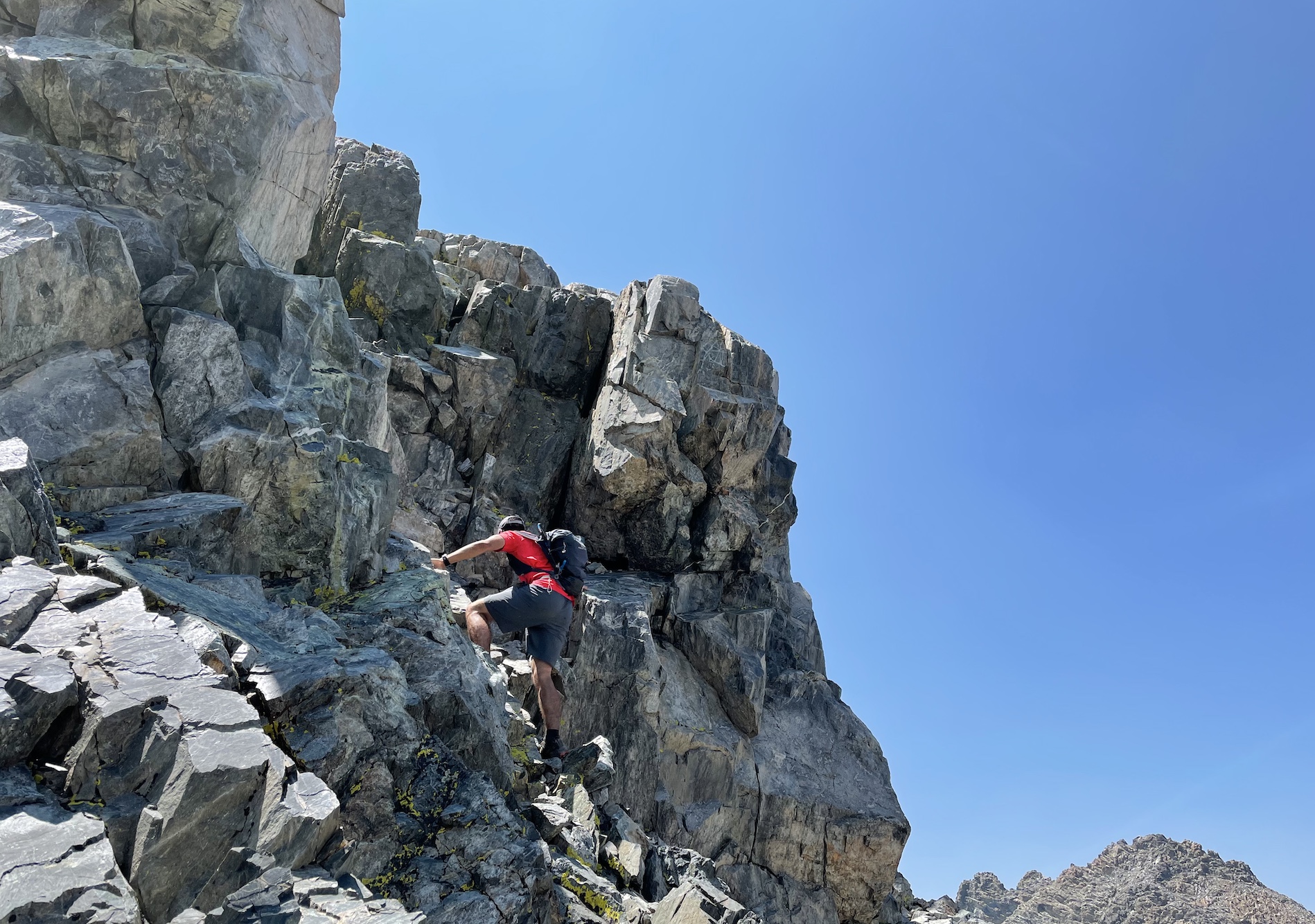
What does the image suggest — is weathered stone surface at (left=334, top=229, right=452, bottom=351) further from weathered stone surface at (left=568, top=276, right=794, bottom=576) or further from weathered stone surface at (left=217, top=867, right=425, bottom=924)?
weathered stone surface at (left=217, top=867, right=425, bottom=924)

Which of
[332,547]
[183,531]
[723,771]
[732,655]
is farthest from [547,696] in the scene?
[732,655]

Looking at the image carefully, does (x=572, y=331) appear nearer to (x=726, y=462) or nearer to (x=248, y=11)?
(x=726, y=462)

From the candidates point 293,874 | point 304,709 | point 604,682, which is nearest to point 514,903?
point 293,874

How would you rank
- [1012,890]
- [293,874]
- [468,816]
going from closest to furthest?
[293,874], [468,816], [1012,890]

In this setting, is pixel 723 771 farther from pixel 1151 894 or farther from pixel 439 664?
pixel 1151 894

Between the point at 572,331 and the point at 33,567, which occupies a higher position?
the point at 572,331

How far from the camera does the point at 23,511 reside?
1183 centimetres

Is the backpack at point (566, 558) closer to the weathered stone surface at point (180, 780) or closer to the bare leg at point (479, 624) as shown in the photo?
the bare leg at point (479, 624)

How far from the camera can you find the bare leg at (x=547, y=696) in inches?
728

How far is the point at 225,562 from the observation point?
16.0m

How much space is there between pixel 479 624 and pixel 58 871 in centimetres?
1093

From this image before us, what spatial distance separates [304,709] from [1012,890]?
8199 cm

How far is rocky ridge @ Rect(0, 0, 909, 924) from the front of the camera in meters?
9.70

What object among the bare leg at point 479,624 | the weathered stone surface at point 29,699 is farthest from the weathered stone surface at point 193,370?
the weathered stone surface at point 29,699
